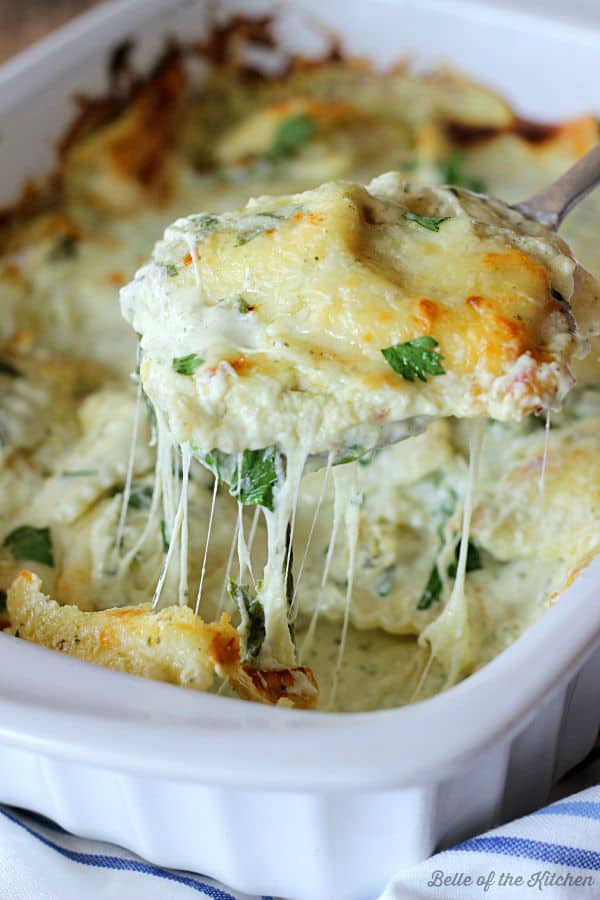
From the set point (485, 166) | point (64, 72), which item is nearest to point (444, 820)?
point (485, 166)

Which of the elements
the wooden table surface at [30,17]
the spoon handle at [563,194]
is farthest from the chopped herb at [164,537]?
the wooden table surface at [30,17]

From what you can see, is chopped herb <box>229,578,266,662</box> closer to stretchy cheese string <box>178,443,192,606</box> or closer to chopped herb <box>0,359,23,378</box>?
stretchy cheese string <box>178,443,192,606</box>

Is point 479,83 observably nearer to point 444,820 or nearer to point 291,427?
point 291,427

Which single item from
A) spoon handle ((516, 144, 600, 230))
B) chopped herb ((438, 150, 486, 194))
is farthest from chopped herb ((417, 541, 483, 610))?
chopped herb ((438, 150, 486, 194))

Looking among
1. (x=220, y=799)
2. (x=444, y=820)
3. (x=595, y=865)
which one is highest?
(x=220, y=799)

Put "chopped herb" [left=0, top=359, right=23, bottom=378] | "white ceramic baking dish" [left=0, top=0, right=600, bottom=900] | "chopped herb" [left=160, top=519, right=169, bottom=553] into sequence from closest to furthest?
1. "white ceramic baking dish" [left=0, top=0, right=600, bottom=900]
2. "chopped herb" [left=160, top=519, right=169, bottom=553]
3. "chopped herb" [left=0, top=359, right=23, bottom=378]

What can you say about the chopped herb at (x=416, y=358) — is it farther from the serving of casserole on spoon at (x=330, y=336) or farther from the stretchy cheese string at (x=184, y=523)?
the stretchy cheese string at (x=184, y=523)
